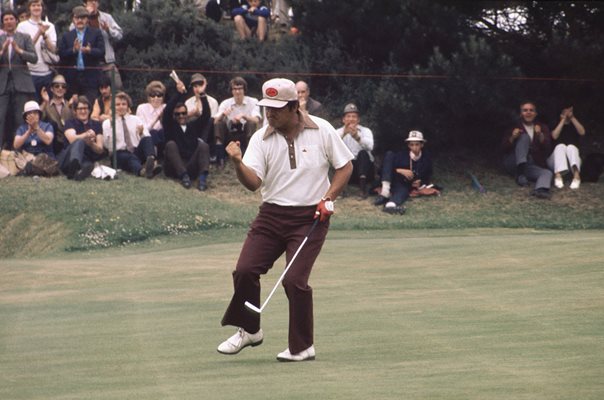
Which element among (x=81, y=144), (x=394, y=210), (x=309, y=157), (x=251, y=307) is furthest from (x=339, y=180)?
(x=394, y=210)

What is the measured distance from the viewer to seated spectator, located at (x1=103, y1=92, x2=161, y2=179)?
22781 millimetres

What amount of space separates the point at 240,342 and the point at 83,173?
12882 millimetres

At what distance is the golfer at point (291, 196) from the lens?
31.7 ft

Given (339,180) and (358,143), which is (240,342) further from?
(358,143)

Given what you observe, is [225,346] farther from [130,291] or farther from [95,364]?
[130,291]

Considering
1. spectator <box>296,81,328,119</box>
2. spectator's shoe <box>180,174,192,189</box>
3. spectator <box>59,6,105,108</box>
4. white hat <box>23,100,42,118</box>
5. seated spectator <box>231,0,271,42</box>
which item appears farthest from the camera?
seated spectator <box>231,0,271,42</box>

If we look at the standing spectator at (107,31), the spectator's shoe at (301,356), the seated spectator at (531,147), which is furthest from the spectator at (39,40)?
the spectator's shoe at (301,356)

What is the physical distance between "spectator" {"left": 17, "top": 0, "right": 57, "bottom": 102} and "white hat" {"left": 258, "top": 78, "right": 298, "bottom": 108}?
14.0 meters

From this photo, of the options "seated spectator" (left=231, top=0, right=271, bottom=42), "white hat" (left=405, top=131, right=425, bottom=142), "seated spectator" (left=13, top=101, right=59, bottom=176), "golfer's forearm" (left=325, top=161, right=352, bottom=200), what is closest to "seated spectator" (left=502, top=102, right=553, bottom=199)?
"white hat" (left=405, top=131, right=425, bottom=142)

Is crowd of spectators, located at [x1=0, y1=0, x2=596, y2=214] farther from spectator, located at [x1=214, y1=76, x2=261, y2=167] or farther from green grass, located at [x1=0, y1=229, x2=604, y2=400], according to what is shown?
green grass, located at [x1=0, y1=229, x2=604, y2=400]

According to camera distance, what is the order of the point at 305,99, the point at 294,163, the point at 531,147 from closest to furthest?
the point at 294,163 < the point at 305,99 < the point at 531,147

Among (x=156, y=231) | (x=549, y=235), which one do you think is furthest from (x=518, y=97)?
(x=156, y=231)

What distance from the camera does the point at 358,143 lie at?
23.1 m

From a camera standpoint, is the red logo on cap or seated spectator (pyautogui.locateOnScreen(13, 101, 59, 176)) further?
seated spectator (pyautogui.locateOnScreen(13, 101, 59, 176))
